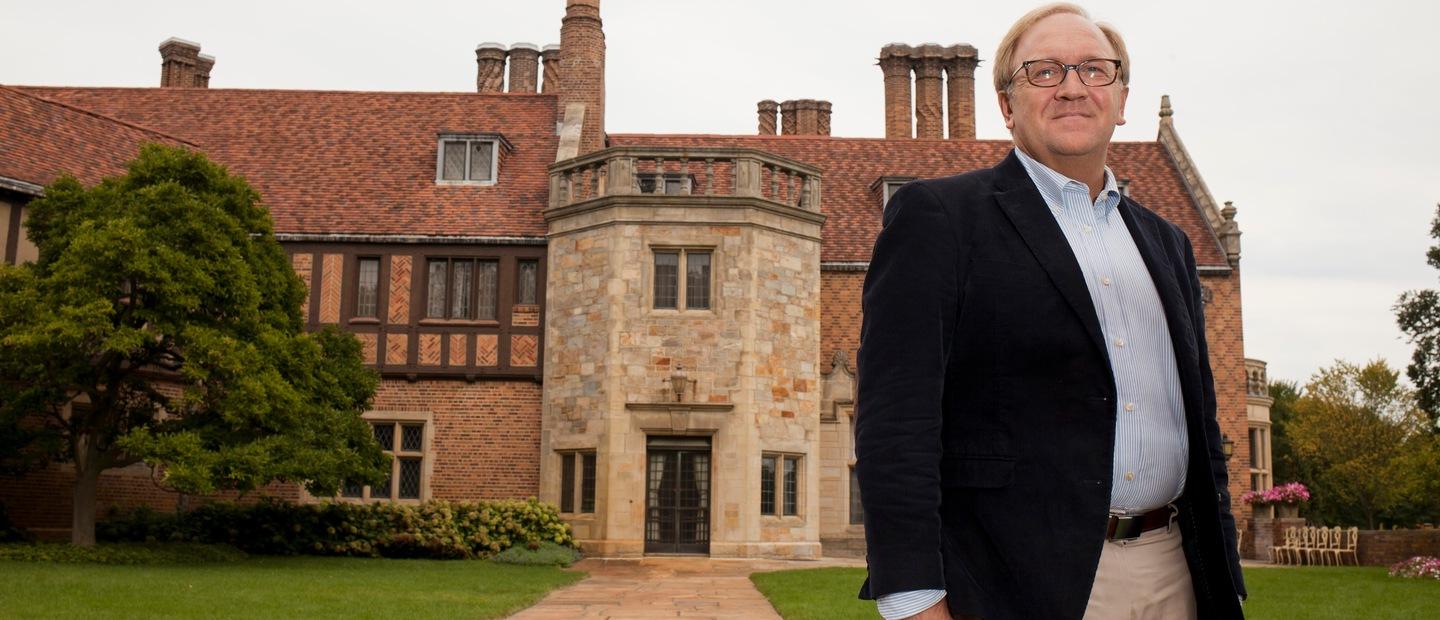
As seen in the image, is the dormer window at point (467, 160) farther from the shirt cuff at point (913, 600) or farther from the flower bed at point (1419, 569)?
the shirt cuff at point (913, 600)

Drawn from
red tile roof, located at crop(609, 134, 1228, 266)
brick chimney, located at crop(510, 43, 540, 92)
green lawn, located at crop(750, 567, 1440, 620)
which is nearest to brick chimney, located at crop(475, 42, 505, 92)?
brick chimney, located at crop(510, 43, 540, 92)

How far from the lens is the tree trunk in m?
15.4

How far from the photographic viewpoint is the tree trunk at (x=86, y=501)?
50.5 feet

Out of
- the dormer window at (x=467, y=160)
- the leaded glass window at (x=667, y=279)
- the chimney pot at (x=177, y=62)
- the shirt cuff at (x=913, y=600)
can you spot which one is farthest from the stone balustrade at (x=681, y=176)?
the shirt cuff at (x=913, y=600)

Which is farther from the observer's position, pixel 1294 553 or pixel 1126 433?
pixel 1294 553

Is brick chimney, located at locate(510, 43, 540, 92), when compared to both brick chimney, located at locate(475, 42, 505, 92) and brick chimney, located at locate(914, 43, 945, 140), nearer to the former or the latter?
brick chimney, located at locate(475, 42, 505, 92)

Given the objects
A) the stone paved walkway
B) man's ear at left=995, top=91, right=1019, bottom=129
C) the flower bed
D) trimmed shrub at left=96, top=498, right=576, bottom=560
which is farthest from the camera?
trimmed shrub at left=96, top=498, right=576, bottom=560

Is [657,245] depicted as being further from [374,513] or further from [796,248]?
[374,513]

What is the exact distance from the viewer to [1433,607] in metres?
11.8

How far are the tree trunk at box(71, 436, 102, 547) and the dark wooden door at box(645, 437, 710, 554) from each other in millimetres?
7797

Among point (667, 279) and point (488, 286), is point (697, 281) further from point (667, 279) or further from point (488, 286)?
point (488, 286)

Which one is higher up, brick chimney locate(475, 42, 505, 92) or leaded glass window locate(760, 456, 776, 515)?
brick chimney locate(475, 42, 505, 92)

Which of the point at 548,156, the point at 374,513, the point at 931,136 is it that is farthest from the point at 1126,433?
the point at 931,136

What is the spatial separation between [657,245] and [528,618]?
33.4ft
